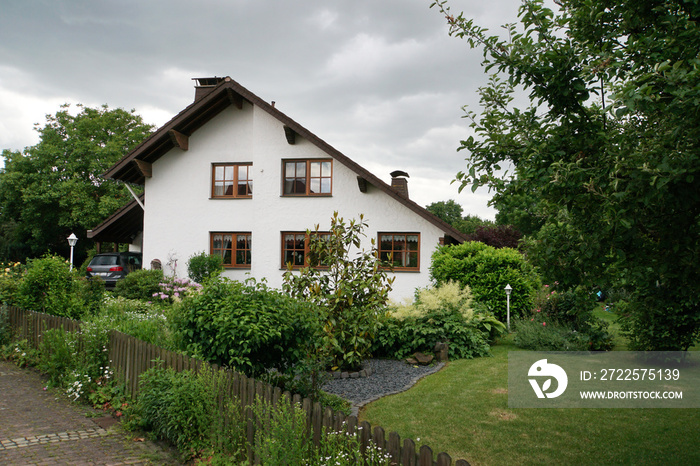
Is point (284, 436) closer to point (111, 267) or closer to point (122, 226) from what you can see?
point (111, 267)

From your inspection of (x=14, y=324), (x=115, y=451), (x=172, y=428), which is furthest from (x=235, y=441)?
(x=14, y=324)

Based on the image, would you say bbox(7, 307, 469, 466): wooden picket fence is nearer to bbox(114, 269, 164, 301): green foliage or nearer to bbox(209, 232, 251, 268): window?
bbox(114, 269, 164, 301): green foliage

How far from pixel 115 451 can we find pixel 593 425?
537 centimetres

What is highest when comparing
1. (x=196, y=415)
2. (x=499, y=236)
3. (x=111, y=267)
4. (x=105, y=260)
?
(x=499, y=236)

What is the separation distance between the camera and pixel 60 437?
5.52 meters

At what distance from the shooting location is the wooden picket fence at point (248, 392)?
328cm

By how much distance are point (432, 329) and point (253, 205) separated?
10.1 metres

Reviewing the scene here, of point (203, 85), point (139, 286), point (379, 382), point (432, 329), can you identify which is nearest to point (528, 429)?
point (379, 382)

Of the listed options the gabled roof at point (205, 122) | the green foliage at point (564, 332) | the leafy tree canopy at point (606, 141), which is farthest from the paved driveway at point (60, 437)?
the gabled roof at point (205, 122)

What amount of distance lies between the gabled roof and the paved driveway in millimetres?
11742

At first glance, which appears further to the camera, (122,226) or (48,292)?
(122,226)

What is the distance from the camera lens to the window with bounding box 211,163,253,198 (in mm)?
18641

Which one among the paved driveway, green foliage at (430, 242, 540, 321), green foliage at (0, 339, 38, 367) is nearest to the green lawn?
the paved driveway

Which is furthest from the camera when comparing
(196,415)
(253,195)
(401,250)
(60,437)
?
(253,195)
